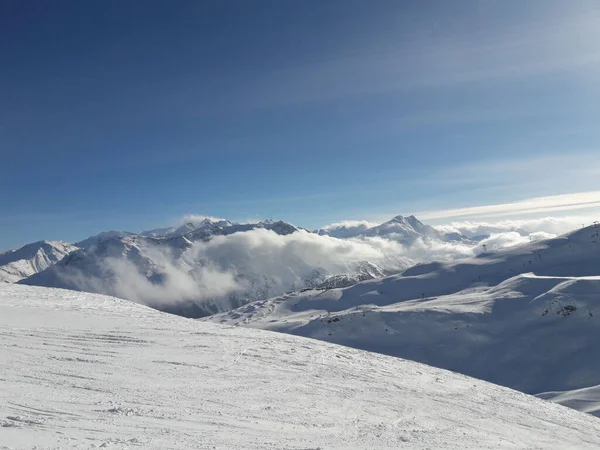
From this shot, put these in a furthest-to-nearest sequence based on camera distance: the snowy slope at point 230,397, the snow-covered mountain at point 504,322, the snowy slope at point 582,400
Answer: the snow-covered mountain at point 504,322, the snowy slope at point 582,400, the snowy slope at point 230,397

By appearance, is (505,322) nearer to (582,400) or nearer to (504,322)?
(504,322)

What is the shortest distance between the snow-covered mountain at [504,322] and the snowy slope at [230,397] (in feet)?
64.7

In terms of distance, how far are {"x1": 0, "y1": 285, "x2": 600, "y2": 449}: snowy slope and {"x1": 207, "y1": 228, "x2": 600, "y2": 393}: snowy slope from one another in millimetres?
19805

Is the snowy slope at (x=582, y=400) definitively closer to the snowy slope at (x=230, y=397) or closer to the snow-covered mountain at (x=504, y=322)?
the snow-covered mountain at (x=504, y=322)

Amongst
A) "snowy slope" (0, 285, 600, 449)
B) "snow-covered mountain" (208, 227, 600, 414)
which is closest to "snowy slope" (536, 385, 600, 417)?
"snow-covered mountain" (208, 227, 600, 414)

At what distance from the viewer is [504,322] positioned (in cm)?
4212

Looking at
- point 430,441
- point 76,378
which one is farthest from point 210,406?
point 430,441

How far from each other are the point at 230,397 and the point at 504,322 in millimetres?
37229

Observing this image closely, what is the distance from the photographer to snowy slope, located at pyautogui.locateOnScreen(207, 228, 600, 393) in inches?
1371

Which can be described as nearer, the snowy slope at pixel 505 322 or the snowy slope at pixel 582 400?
the snowy slope at pixel 582 400

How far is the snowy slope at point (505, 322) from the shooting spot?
114 ft

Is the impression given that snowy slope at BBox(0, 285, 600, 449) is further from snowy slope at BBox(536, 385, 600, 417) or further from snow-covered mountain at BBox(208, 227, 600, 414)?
snow-covered mountain at BBox(208, 227, 600, 414)

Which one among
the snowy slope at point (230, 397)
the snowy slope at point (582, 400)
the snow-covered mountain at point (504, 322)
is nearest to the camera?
the snowy slope at point (230, 397)

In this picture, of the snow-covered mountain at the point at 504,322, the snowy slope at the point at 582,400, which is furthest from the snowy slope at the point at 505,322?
the snowy slope at the point at 582,400
